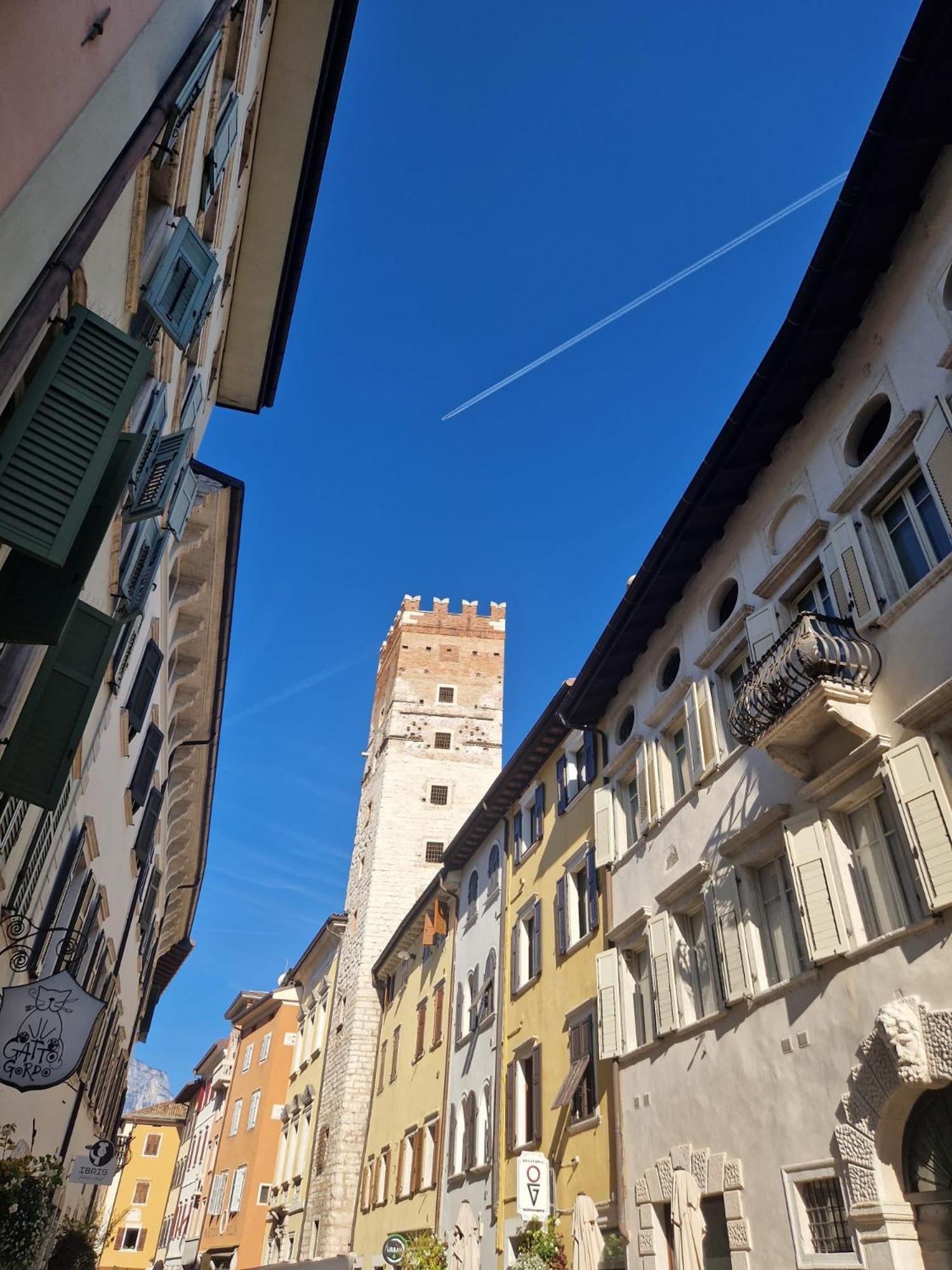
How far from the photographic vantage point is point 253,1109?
4631 cm

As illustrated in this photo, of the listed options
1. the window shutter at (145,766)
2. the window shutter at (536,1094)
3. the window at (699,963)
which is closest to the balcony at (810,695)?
the window at (699,963)

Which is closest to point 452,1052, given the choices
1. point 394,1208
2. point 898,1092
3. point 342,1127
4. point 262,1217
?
point 394,1208

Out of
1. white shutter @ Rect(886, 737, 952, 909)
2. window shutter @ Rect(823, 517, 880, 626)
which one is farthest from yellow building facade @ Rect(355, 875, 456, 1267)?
white shutter @ Rect(886, 737, 952, 909)

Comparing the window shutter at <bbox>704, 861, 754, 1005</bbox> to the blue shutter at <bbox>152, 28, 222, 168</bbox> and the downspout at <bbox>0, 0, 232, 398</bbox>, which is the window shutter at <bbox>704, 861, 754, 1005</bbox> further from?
the blue shutter at <bbox>152, 28, 222, 168</bbox>

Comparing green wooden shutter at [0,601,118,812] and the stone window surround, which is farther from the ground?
green wooden shutter at [0,601,118,812]

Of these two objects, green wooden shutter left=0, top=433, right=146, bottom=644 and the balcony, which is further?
the balcony

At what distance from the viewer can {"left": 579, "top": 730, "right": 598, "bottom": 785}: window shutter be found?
59.3 feet

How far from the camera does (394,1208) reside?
1041 inches

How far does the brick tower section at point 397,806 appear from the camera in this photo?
108ft

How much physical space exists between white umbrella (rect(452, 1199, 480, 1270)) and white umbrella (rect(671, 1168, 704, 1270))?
28.0 ft

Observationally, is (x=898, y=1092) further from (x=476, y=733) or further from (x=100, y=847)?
(x=476, y=733)

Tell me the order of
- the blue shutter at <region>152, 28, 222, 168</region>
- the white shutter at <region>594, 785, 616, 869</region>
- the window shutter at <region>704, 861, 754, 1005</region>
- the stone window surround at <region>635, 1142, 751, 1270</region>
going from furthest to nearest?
the white shutter at <region>594, 785, 616, 869</region>, the window shutter at <region>704, 861, 754, 1005</region>, the stone window surround at <region>635, 1142, 751, 1270</region>, the blue shutter at <region>152, 28, 222, 168</region>

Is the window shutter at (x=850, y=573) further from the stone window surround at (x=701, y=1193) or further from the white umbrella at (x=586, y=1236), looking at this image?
the white umbrella at (x=586, y=1236)

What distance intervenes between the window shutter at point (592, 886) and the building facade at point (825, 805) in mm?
2061
